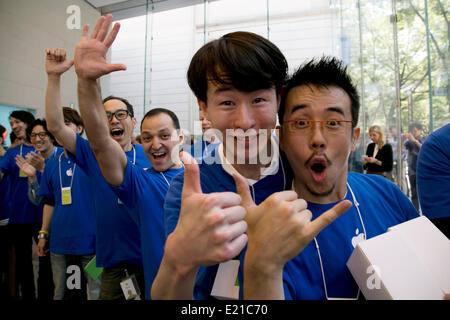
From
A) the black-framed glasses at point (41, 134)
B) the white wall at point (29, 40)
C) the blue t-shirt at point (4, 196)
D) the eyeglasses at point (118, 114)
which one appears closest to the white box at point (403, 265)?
the eyeglasses at point (118, 114)

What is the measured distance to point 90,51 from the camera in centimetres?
114

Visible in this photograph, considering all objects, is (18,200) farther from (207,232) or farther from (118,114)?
(207,232)

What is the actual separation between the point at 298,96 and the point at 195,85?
419 millimetres

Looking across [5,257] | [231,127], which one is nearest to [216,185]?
[231,127]

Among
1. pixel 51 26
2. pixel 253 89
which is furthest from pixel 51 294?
pixel 51 26

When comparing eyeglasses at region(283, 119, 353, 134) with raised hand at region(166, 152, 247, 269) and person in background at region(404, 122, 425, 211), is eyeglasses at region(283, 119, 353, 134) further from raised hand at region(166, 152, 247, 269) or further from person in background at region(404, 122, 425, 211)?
person in background at region(404, 122, 425, 211)

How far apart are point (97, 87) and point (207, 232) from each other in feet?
3.33

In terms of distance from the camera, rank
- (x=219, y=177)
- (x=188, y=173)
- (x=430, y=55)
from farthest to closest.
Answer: (x=430, y=55) → (x=219, y=177) → (x=188, y=173)

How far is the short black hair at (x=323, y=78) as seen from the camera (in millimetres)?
975

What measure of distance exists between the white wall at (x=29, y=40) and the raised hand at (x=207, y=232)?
531 cm

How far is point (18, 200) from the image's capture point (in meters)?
3.11

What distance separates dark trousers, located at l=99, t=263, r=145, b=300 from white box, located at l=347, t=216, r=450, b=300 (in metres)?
1.45

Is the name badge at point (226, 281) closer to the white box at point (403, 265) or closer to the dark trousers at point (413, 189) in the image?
the white box at point (403, 265)
